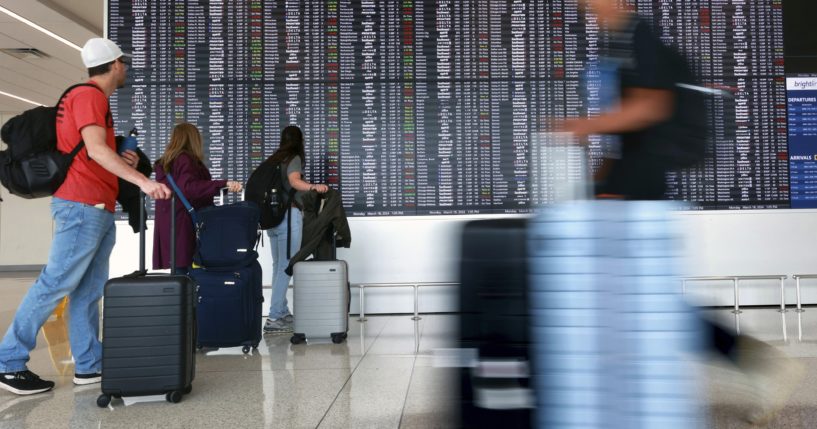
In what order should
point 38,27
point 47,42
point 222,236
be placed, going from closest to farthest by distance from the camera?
point 222,236, point 38,27, point 47,42

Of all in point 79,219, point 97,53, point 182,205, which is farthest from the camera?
point 182,205

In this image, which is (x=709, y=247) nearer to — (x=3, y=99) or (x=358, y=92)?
(x=358, y=92)

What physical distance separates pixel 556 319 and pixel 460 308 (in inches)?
9.7

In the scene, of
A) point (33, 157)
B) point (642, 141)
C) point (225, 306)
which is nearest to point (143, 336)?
point (33, 157)

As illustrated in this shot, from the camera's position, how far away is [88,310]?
3.21 meters

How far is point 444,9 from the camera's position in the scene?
5930 millimetres

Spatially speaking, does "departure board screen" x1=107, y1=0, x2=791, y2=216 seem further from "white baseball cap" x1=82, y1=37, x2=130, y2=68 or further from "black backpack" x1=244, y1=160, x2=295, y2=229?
"white baseball cap" x1=82, y1=37, x2=130, y2=68

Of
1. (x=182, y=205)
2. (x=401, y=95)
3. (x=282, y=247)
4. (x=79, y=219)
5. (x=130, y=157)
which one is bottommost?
(x=282, y=247)

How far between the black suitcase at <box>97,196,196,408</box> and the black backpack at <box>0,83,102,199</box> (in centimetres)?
64

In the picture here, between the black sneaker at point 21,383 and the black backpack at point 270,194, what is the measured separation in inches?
80.4

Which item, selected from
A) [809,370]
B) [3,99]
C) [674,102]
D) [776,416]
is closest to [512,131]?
[809,370]

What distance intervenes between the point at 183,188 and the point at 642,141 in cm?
310

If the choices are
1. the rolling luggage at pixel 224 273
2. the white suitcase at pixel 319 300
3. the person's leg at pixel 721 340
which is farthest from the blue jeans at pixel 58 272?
the person's leg at pixel 721 340

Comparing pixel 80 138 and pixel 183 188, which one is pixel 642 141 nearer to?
pixel 80 138
